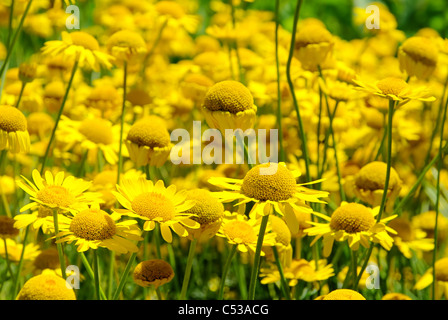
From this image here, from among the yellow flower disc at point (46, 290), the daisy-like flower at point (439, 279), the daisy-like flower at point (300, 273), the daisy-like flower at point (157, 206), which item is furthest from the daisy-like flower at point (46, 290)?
the daisy-like flower at point (439, 279)

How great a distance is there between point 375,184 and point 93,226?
0.56 metres

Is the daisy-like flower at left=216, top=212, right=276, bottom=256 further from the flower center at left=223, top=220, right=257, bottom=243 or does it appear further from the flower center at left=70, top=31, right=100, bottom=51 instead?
the flower center at left=70, top=31, right=100, bottom=51

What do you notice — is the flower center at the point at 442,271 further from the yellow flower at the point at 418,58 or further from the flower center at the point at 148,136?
the flower center at the point at 148,136

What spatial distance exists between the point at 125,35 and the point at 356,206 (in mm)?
621

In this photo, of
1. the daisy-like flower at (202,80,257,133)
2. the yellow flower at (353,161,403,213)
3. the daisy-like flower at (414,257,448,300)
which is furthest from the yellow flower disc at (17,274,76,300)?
the daisy-like flower at (414,257,448,300)

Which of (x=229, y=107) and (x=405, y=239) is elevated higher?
(x=229, y=107)

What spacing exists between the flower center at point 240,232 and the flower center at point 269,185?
0.44 ft

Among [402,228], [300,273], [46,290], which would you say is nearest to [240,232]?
[300,273]

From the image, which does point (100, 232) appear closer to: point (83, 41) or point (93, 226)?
point (93, 226)

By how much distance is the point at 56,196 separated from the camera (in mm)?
1056

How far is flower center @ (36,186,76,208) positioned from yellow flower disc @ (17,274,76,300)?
0.16m

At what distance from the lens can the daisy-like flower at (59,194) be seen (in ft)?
3.44

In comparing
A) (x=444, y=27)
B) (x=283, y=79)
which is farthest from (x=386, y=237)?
(x=444, y=27)

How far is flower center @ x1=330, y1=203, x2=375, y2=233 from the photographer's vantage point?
1.16 m
